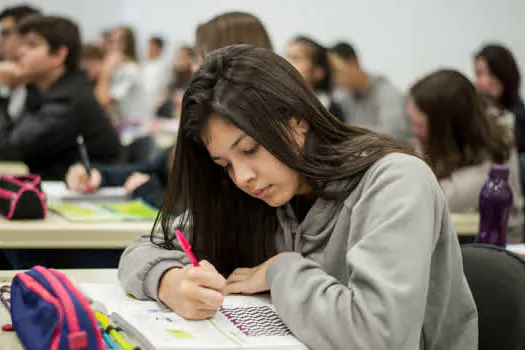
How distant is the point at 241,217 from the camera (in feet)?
5.21

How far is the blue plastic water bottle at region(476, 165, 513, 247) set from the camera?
7.43 ft

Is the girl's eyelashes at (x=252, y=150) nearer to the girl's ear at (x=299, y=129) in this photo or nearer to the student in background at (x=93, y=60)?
the girl's ear at (x=299, y=129)

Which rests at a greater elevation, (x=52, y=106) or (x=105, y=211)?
(x=52, y=106)

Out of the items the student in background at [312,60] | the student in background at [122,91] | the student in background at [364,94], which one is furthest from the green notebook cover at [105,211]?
the student in background at [122,91]

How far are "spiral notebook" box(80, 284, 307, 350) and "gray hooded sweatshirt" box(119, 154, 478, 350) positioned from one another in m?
0.04

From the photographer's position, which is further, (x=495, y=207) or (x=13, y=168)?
(x=13, y=168)

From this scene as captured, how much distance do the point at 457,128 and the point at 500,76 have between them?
1.99 metres

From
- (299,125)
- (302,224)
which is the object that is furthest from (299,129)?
(302,224)

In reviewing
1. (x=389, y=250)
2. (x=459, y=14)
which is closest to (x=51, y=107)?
(x=389, y=250)

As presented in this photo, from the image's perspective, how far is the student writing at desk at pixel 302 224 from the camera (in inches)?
46.3

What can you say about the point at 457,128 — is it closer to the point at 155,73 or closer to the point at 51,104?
the point at 51,104

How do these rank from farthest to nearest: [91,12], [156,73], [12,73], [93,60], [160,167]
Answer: [91,12], [156,73], [93,60], [12,73], [160,167]

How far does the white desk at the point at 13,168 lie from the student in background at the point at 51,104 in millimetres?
32

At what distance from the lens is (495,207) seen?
2.28 metres
